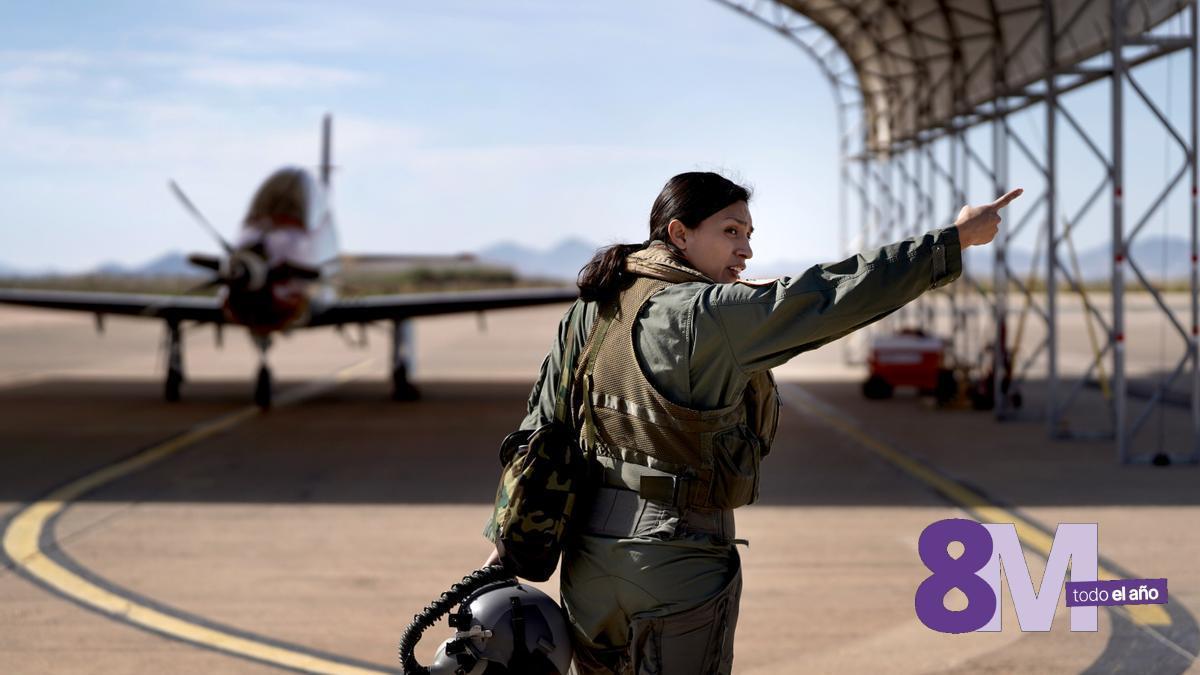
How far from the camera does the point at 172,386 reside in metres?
16.7

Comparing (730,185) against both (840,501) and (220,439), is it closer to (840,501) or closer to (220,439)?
(840,501)

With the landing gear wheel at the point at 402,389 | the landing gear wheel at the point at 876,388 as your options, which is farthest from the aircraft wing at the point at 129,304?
the landing gear wheel at the point at 876,388

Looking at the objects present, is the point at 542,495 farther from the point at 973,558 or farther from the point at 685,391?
the point at 973,558

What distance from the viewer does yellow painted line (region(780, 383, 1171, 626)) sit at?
5539 mm

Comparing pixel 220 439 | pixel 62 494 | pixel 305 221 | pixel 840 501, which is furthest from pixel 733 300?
pixel 305 221

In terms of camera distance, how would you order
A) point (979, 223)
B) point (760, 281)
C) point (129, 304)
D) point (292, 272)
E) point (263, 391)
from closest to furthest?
point (979, 223) < point (760, 281) < point (292, 272) < point (263, 391) < point (129, 304)

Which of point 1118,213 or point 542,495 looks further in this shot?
point 1118,213

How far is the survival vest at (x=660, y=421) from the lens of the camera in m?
2.43

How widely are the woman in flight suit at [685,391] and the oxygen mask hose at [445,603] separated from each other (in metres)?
0.20

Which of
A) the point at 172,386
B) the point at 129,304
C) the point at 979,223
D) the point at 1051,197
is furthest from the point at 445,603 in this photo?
the point at 129,304

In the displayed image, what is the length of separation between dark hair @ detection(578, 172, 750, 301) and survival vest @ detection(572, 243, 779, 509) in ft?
0.11

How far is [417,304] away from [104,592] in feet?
36.5

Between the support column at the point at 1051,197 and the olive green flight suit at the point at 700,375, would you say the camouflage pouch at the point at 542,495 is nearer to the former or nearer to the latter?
the olive green flight suit at the point at 700,375

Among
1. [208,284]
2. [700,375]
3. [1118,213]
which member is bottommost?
[208,284]
